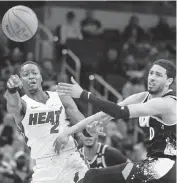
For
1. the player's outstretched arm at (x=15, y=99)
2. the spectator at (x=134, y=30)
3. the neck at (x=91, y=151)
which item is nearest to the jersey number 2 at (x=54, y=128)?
the player's outstretched arm at (x=15, y=99)

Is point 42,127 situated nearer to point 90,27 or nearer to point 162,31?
point 90,27

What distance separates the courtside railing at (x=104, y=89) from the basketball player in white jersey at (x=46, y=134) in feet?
21.2

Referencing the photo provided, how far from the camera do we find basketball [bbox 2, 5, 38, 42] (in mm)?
7855

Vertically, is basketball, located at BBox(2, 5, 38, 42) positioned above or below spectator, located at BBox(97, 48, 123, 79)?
above

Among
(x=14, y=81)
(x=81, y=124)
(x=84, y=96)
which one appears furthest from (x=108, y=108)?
(x=14, y=81)

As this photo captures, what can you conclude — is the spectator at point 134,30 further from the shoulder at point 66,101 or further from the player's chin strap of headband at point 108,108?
the player's chin strap of headband at point 108,108

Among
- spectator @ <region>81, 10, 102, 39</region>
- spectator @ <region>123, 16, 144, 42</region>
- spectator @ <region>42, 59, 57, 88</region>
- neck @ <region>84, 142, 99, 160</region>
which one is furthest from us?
spectator @ <region>123, 16, 144, 42</region>

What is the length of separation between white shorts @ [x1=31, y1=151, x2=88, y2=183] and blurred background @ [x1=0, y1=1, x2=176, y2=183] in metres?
3.85

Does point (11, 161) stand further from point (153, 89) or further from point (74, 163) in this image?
point (153, 89)

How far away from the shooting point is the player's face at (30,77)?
7336mm

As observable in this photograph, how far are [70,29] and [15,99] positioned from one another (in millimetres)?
8632

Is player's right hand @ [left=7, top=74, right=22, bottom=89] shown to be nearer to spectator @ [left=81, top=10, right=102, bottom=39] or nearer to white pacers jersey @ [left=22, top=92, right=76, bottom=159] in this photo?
white pacers jersey @ [left=22, top=92, right=76, bottom=159]

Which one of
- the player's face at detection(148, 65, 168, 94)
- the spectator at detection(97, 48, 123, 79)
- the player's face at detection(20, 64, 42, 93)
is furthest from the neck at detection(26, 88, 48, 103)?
the spectator at detection(97, 48, 123, 79)

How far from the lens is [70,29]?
608 inches
